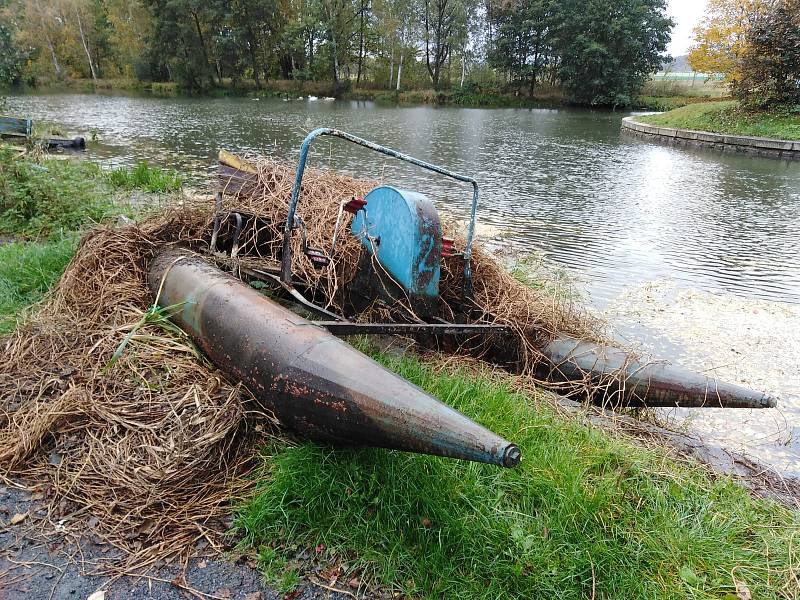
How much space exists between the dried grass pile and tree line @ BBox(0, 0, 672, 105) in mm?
45042

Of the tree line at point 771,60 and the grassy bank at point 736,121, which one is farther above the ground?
the tree line at point 771,60

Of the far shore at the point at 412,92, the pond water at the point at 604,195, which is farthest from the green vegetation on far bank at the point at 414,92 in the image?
the pond water at the point at 604,195

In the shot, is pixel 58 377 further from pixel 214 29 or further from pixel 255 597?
pixel 214 29

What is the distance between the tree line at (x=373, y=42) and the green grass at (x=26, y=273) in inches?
1803

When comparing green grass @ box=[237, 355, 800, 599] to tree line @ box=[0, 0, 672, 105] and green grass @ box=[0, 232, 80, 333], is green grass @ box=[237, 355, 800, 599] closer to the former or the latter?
green grass @ box=[0, 232, 80, 333]

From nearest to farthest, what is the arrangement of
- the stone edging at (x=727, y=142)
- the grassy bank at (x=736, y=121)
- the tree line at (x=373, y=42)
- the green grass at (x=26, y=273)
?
1. the green grass at (x=26, y=273)
2. the stone edging at (x=727, y=142)
3. the grassy bank at (x=736, y=121)
4. the tree line at (x=373, y=42)

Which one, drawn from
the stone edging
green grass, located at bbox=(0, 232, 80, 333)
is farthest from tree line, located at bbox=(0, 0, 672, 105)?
green grass, located at bbox=(0, 232, 80, 333)

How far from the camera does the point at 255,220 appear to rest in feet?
14.8

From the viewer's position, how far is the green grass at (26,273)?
405 centimetres

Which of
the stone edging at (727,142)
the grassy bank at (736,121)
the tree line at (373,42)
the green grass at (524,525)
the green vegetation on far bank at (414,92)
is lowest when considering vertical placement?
the green grass at (524,525)

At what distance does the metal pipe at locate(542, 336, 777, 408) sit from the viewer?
3.26m

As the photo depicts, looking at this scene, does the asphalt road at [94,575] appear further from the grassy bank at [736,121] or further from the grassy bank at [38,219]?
the grassy bank at [736,121]

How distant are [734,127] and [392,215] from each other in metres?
25.5

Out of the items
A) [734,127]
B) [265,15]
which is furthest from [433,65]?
[734,127]
